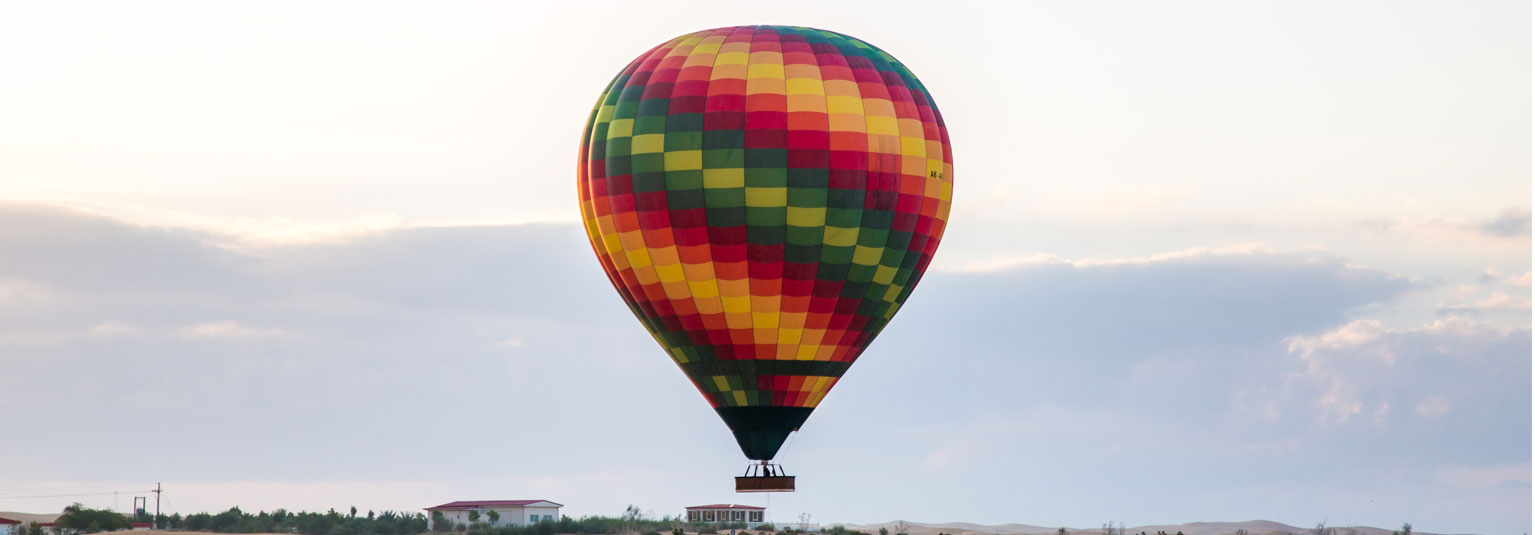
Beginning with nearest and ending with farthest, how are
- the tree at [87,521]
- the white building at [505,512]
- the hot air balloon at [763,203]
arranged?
the hot air balloon at [763,203]
the tree at [87,521]
the white building at [505,512]

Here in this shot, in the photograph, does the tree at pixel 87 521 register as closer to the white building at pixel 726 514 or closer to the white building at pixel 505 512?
the white building at pixel 505 512

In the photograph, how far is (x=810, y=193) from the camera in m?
40.8

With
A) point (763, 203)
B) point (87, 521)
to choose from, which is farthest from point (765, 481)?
point (87, 521)

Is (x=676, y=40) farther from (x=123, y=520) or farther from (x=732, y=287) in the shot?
(x=123, y=520)

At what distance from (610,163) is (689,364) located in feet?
16.9

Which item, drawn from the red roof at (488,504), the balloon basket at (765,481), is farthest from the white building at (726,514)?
the balloon basket at (765,481)

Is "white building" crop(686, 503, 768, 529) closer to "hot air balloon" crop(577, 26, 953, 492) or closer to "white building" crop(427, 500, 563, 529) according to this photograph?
"white building" crop(427, 500, 563, 529)

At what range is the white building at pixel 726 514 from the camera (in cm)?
9819

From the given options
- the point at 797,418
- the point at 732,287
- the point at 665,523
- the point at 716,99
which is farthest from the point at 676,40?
the point at 665,523

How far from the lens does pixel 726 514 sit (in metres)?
98.7

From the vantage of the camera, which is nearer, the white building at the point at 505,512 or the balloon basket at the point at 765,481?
the balloon basket at the point at 765,481

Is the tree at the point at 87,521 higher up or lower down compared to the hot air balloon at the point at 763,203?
lower down

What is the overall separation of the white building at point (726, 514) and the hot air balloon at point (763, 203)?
55.5 m

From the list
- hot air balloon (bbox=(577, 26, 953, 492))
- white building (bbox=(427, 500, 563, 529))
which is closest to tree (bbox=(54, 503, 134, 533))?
white building (bbox=(427, 500, 563, 529))
